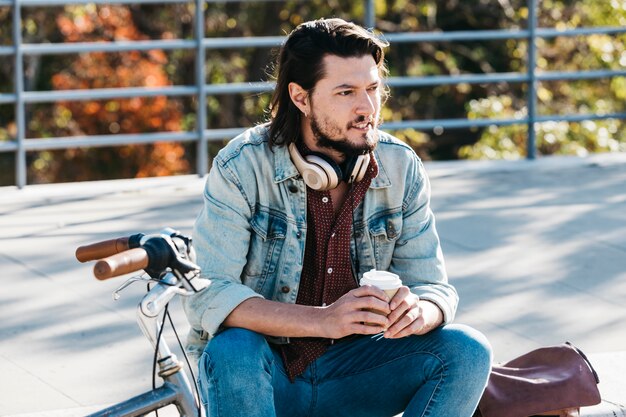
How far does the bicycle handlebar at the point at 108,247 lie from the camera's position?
3.11 metres

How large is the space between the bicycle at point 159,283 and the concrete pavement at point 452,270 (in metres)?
1.28

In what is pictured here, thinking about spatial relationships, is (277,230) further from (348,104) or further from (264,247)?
(348,104)

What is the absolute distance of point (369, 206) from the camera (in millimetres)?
4039

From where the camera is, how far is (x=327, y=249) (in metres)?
3.97

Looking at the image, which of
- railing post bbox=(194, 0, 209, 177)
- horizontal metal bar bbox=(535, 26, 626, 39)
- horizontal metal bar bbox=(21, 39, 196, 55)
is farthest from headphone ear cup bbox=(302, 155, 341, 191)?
horizontal metal bar bbox=(535, 26, 626, 39)

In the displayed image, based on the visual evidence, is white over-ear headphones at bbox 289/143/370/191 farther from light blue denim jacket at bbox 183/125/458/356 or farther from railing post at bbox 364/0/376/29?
railing post at bbox 364/0/376/29

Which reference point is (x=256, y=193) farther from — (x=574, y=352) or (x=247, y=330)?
(x=574, y=352)

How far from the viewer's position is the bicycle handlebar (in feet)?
10.2

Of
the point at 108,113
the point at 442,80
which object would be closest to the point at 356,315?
the point at 442,80

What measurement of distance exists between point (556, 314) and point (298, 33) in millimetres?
2156

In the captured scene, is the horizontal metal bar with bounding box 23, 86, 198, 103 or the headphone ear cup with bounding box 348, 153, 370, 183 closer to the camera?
the headphone ear cup with bounding box 348, 153, 370, 183

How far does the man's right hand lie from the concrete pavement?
112 cm

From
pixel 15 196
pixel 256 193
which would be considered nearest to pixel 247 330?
pixel 256 193

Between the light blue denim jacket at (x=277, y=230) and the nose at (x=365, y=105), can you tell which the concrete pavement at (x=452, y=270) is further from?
the nose at (x=365, y=105)
